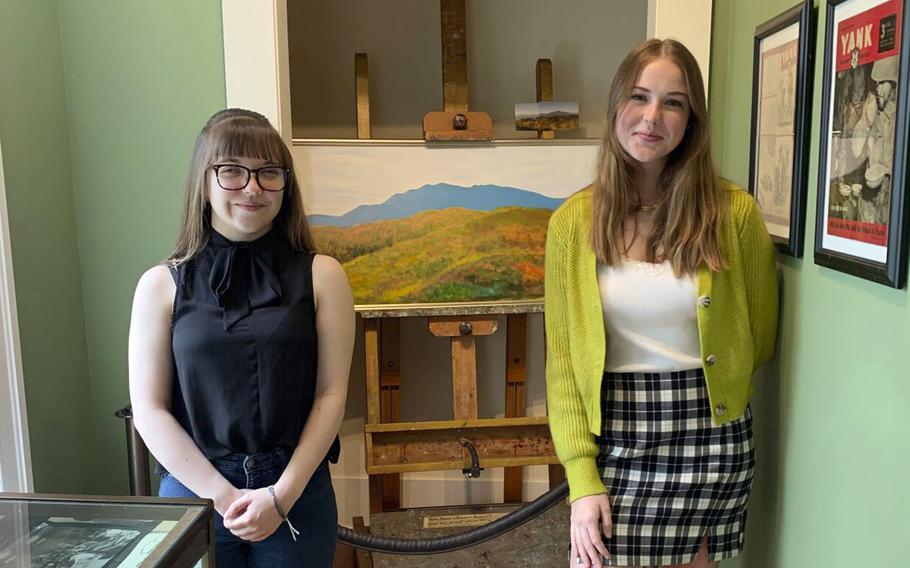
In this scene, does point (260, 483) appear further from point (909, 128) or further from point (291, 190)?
point (909, 128)

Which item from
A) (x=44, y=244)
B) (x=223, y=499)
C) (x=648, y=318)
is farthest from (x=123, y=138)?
(x=648, y=318)

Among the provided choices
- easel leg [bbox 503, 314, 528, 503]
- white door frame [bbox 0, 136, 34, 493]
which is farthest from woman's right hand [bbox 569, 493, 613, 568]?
white door frame [bbox 0, 136, 34, 493]

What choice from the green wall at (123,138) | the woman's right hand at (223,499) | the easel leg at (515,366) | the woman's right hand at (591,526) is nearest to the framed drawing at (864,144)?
the woman's right hand at (591,526)

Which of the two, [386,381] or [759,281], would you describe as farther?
[386,381]

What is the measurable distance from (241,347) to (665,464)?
0.85 metres

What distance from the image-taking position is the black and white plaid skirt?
1.36 m

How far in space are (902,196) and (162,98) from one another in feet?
6.01

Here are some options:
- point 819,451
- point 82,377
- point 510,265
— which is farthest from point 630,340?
point 82,377

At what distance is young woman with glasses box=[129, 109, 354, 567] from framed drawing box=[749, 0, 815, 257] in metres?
0.93

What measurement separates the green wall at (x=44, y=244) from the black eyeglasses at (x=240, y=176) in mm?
798

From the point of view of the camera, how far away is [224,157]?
129 cm

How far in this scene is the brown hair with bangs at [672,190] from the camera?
130cm

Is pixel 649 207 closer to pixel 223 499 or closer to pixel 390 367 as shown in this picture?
pixel 223 499

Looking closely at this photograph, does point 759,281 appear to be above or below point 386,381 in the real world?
above
